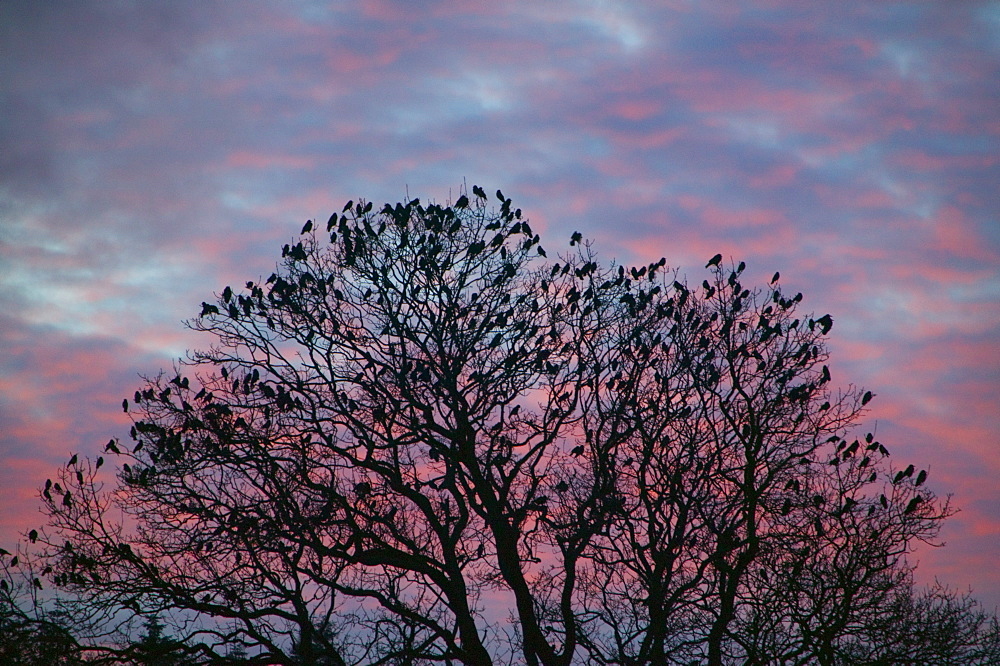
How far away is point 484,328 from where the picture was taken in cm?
1703

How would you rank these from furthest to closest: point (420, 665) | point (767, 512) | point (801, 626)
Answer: point (420, 665) → point (767, 512) → point (801, 626)

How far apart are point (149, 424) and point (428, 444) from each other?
5095mm

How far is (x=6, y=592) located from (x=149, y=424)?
410cm

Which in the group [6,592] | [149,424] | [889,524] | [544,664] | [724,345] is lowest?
[544,664]

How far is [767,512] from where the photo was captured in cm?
1620

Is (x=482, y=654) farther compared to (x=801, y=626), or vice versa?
(x=482, y=654)

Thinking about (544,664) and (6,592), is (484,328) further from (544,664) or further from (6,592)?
(6,592)

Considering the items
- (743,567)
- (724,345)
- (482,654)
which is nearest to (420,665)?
(482,654)

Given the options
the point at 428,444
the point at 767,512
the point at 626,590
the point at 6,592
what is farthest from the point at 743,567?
the point at 6,592

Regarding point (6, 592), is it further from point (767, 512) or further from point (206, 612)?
point (767, 512)

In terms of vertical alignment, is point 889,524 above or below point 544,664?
above

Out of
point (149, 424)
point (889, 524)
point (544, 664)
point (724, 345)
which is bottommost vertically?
point (544, 664)

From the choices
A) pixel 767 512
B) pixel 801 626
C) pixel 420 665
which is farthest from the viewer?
pixel 420 665

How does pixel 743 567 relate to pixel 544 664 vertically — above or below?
Answer: above
